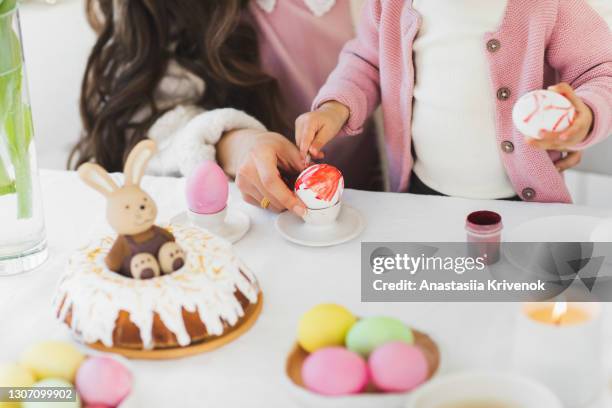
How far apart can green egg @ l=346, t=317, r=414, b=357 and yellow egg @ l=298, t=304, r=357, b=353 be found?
0.01 m

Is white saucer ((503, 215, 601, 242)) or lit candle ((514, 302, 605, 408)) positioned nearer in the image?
lit candle ((514, 302, 605, 408))

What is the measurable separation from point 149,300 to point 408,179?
0.64 m

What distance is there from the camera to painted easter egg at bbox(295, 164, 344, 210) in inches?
38.9

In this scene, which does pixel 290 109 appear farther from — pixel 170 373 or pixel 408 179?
pixel 170 373

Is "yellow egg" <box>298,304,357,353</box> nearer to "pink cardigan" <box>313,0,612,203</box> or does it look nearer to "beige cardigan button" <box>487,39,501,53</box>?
"pink cardigan" <box>313,0,612,203</box>

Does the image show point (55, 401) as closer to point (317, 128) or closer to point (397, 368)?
point (397, 368)

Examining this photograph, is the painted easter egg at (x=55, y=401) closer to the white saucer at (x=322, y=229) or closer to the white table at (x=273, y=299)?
the white table at (x=273, y=299)

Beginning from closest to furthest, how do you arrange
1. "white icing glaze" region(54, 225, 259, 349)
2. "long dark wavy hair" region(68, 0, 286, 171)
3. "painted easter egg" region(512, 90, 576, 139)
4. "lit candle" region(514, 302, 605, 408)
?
"lit candle" region(514, 302, 605, 408)
"white icing glaze" region(54, 225, 259, 349)
"painted easter egg" region(512, 90, 576, 139)
"long dark wavy hair" region(68, 0, 286, 171)

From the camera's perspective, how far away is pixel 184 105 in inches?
58.6

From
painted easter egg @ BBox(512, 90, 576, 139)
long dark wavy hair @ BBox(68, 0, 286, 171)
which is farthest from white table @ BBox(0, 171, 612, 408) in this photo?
long dark wavy hair @ BBox(68, 0, 286, 171)

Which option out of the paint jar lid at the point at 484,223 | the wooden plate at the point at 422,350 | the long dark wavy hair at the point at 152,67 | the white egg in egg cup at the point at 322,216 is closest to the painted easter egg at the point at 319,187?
the white egg in egg cup at the point at 322,216

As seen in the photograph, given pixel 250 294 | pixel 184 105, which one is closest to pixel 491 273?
pixel 250 294

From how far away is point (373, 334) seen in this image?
27.4 inches

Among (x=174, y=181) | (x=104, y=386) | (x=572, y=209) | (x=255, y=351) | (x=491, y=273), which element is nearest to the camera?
(x=104, y=386)
